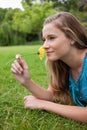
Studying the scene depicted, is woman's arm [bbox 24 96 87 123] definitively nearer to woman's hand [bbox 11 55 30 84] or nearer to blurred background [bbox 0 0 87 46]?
woman's hand [bbox 11 55 30 84]

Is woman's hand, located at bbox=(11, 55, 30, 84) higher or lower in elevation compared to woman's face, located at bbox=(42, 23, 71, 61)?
lower

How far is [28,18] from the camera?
1780 inches

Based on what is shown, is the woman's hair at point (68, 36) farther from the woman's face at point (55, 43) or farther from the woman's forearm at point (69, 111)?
the woman's forearm at point (69, 111)

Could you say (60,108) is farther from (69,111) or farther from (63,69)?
(63,69)

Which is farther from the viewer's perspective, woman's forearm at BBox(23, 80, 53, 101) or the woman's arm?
woman's forearm at BBox(23, 80, 53, 101)

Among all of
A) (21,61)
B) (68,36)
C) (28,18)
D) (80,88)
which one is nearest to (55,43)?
(68,36)

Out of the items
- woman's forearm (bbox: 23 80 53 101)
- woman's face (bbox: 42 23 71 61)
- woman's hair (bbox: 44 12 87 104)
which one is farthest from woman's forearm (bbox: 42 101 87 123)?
woman's face (bbox: 42 23 71 61)

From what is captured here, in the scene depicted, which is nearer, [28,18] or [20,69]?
[20,69]

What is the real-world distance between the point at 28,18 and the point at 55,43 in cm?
4333

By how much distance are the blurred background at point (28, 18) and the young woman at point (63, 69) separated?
1386 inches

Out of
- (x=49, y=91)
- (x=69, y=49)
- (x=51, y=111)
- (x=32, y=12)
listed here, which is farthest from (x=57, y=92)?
(x=32, y=12)

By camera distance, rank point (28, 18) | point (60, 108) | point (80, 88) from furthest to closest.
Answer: point (28, 18) → point (80, 88) → point (60, 108)

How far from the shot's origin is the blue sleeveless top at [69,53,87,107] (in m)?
2.46

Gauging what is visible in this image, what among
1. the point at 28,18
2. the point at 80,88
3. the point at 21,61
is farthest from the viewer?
the point at 28,18
